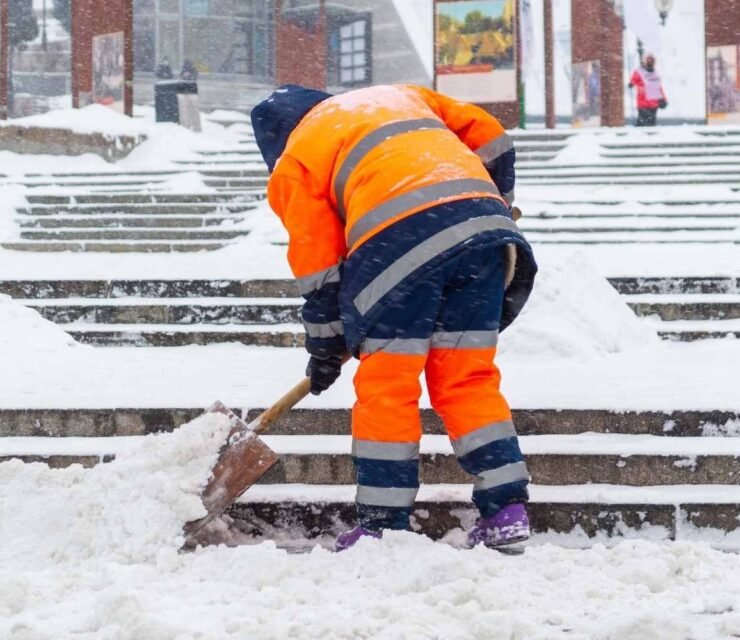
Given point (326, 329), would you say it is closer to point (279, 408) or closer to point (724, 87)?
point (279, 408)

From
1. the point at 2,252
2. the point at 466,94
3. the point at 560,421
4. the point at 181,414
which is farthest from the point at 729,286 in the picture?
the point at 466,94

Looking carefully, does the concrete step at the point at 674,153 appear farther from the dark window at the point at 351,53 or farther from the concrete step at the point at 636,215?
the dark window at the point at 351,53

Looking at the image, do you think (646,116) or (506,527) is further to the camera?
(646,116)

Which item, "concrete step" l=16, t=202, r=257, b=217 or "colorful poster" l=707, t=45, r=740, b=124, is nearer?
"concrete step" l=16, t=202, r=257, b=217

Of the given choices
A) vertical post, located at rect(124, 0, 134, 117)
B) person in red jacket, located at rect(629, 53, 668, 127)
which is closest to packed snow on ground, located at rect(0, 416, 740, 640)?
vertical post, located at rect(124, 0, 134, 117)

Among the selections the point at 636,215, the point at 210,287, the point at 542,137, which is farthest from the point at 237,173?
the point at 210,287

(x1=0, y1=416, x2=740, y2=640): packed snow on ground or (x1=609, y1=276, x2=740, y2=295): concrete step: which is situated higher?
(x1=609, y1=276, x2=740, y2=295): concrete step

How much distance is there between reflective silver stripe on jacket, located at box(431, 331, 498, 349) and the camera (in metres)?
3.49

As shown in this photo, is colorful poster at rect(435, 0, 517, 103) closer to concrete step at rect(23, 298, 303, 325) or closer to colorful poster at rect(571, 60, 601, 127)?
colorful poster at rect(571, 60, 601, 127)

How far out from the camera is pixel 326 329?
11.8 feet

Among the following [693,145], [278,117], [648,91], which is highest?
[648,91]

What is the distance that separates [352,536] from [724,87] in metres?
16.4

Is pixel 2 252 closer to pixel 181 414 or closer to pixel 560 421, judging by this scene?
pixel 181 414

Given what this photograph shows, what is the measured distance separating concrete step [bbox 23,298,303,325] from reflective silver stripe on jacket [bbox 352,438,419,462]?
3183mm
